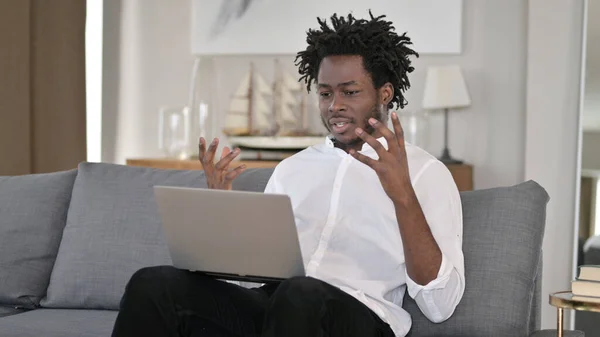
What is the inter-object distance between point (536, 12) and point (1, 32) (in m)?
2.32

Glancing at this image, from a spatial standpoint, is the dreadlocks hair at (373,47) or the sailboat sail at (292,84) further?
the sailboat sail at (292,84)

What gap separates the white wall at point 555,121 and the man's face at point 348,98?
79.8 inches

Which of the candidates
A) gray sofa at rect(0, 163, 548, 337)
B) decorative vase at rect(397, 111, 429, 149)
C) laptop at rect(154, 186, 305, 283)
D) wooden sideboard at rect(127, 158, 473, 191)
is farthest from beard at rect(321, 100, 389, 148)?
decorative vase at rect(397, 111, 429, 149)

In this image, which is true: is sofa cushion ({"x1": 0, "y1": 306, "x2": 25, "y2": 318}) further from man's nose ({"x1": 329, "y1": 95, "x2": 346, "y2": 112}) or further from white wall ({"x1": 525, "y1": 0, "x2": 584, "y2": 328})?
white wall ({"x1": 525, "y1": 0, "x2": 584, "y2": 328})

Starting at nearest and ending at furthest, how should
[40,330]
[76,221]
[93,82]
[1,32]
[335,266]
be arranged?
1. [335,266]
2. [40,330]
3. [76,221]
4. [1,32]
5. [93,82]

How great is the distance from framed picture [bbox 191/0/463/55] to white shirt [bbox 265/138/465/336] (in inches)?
100

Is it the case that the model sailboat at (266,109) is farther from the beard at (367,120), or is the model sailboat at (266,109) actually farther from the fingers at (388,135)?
the fingers at (388,135)

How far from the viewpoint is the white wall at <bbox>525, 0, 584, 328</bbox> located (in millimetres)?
4184

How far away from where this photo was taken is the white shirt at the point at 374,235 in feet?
6.95

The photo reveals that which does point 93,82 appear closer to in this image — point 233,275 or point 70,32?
point 70,32

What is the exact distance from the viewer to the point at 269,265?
1.93m

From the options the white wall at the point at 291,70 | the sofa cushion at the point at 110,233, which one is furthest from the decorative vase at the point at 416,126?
the sofa cushion at the point at 110,233

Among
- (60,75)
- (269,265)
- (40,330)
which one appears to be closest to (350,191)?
(269,265)

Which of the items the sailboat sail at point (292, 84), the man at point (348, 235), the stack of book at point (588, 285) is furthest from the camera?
the sailboat sail at point (292, 84)
